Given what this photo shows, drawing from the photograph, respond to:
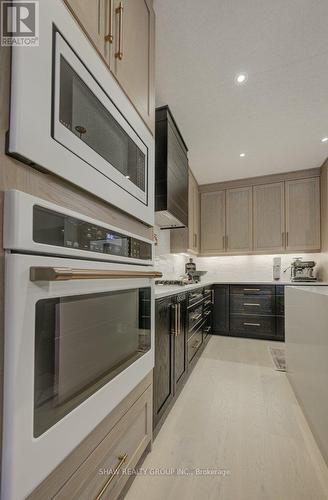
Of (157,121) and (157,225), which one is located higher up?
(157,121)

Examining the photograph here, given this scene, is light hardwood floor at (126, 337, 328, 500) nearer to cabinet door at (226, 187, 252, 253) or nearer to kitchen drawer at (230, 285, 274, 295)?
kitchen drawer at (230, 285, 274, 295)

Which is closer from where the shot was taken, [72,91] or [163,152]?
[72,91]

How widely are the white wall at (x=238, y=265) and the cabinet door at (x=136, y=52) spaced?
2080mm

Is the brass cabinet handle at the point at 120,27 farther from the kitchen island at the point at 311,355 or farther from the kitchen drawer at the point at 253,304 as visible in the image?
the kitchen drawer at the point at 253,304

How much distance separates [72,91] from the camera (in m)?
0.70

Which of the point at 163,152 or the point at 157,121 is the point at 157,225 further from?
the point at 157,121

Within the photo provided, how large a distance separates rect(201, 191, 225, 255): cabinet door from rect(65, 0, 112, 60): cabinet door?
360cm

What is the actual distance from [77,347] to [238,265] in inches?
158

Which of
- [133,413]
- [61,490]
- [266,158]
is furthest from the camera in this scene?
[266,158]

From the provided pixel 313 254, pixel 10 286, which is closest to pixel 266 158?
pixel 313 254

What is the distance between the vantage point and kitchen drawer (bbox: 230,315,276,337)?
3553 mm

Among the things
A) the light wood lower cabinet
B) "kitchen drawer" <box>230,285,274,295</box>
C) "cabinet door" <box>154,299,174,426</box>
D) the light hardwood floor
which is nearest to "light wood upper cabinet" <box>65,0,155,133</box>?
"cabinet door" <box>154,299,174,426</box>

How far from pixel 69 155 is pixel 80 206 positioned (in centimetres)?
15

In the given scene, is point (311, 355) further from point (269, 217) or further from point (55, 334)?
point (269, 217)
